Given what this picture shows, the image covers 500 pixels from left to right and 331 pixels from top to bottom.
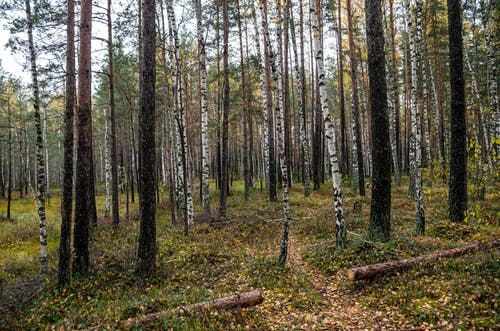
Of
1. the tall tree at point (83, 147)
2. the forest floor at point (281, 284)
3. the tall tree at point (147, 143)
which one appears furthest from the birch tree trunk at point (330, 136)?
the tall tree at point (83, 147)

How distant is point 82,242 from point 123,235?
541cm

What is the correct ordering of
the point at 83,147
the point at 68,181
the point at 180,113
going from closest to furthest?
the point at 68,181 < the point at 83,147 < the point at 180,113

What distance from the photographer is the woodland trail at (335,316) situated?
493 cm

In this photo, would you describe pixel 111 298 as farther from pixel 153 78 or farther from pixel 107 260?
pixel 153 78

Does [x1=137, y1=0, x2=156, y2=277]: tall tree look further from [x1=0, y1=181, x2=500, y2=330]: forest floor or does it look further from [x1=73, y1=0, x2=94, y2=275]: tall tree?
[x1=73, y1=0, x2=94, y2=275]: tall tree

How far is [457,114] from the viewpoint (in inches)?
352

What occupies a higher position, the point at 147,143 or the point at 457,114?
the point at 457,114

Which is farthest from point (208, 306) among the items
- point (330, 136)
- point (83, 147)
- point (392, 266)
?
point (83, 147)

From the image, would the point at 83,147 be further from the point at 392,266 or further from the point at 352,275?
the point at 392,266

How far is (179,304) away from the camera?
220 inches

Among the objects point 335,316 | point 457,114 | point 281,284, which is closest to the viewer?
point 335,316

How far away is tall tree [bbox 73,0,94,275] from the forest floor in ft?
2.27

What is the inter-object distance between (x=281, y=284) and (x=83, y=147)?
20.8 feet

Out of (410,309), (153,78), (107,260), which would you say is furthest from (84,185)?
(410,309)
